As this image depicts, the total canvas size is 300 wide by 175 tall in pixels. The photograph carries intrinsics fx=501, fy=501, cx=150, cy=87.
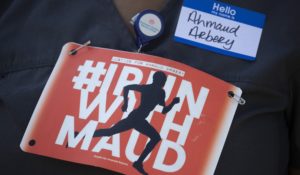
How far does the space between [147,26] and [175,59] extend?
2.8 inches

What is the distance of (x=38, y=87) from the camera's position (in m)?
0.79

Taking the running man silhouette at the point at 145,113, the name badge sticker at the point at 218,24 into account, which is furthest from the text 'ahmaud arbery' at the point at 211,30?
the running man silhouette at the point at 145,113

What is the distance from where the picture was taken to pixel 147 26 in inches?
31.8

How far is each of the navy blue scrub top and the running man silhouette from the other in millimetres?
60

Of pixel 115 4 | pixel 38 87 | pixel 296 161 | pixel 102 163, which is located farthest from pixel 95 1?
pixel 296 161

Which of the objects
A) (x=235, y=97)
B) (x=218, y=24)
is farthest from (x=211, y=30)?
(x=235, y=97)

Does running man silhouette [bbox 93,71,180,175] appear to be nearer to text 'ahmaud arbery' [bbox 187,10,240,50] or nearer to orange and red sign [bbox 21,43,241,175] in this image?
orange and red sign [bbox 21,43,241,175]

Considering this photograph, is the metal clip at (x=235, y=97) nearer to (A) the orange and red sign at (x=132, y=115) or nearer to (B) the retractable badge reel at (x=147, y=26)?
(A) the orange and red sign at (x=132, y=115)

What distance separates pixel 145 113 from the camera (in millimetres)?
749

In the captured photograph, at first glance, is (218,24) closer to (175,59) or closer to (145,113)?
(175,59)

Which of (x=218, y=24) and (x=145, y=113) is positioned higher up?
(x=218, y=24)

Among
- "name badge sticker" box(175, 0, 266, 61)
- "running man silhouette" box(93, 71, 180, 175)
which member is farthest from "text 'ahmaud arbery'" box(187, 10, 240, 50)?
"running man silhouette" box(93, 71, 180, 175)

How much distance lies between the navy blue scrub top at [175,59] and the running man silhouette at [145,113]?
60 mm

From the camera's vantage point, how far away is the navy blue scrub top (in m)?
0.78
